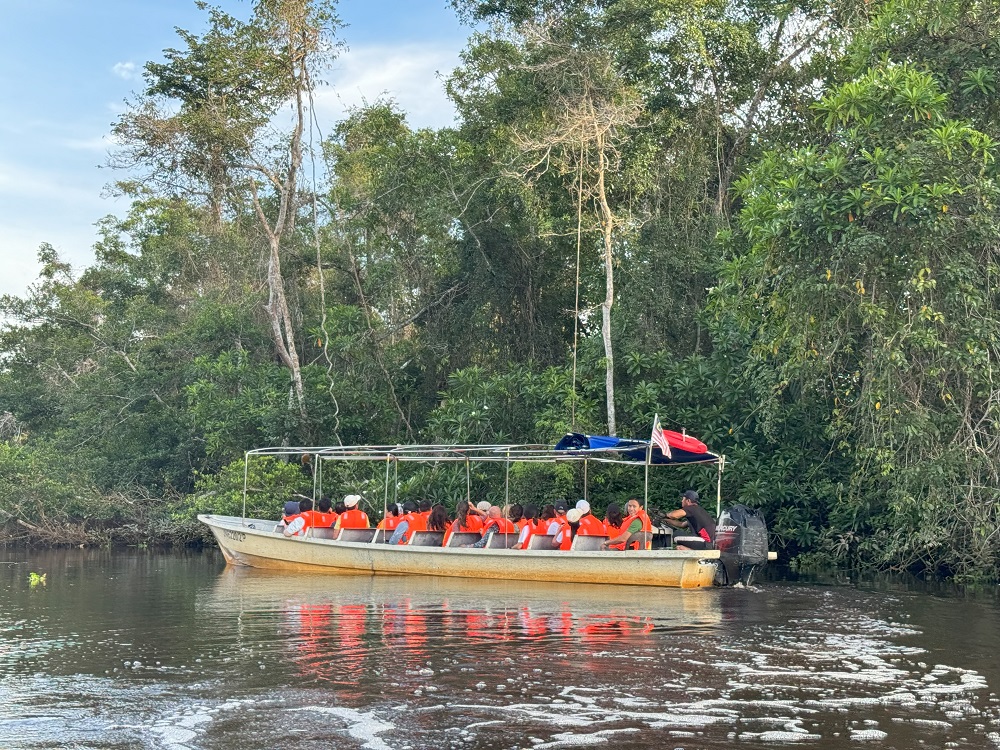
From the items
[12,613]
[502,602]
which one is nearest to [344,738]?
[502,602]

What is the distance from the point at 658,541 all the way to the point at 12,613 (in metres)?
8.38

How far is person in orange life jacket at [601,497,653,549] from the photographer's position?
15.3m

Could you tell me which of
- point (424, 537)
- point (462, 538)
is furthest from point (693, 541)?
point (424, 537)

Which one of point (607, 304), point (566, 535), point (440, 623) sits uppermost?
point (607, 304)

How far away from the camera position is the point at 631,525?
50.3 ft

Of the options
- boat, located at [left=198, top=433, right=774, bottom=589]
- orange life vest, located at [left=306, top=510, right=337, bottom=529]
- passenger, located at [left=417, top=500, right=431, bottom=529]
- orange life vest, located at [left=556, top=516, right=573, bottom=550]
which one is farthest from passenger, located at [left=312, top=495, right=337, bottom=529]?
orange life vest, located at [left=556, top=516, right=573, bottom=550]

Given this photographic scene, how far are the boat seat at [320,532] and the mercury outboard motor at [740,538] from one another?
6149 millimetres

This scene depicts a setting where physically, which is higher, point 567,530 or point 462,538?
point 567,530

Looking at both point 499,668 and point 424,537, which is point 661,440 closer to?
point 424,537

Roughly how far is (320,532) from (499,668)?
917 centimetres

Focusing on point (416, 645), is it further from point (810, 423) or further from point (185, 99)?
point (185, 99)

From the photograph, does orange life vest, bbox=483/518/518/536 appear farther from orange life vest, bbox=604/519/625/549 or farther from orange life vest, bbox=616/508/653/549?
orange life vest, bbox=616/508/653/549

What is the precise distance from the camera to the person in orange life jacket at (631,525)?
50.2 feet

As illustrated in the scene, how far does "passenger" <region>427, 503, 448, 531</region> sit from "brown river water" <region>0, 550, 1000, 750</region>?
1727 mm
